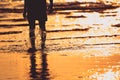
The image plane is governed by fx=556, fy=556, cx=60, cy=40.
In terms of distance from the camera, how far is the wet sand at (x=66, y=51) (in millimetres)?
10961

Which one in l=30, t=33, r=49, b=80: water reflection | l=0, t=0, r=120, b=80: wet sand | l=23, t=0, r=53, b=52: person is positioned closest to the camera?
l=30, t=33, r=49, b=80: water reflection

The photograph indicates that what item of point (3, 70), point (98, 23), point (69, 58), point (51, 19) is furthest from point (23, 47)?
point (51, 19)

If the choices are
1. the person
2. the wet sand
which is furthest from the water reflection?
the person

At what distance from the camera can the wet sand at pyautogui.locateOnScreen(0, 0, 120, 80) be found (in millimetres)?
10961

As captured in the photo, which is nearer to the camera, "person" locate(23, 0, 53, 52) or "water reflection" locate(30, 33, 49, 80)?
"water reflection" locate(30, 33, 49, 80)

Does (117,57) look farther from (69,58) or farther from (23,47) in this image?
(23,47)

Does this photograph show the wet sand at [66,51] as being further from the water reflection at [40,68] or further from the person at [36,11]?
the person at [36,11]

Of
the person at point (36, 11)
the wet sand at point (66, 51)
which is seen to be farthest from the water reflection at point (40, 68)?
the person at point (36, 11)

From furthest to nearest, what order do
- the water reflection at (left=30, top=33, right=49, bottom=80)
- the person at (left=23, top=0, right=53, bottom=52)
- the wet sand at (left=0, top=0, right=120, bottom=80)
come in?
1. the person at (left=23, top=0, right=53, bottom=52)
2. the wet sand at (left=0, top=0, right=120, bottom=80)
3. the water reflection at (left=30, top=33, right=49, bottom=80)

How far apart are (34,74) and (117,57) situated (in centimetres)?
258

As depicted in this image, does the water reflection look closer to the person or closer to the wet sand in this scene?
the wet sand

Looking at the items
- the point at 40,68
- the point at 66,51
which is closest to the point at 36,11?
the point at 66,51

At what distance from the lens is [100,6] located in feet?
91.7

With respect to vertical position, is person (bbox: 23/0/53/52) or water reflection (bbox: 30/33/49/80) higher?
person (bbox: 23/0/53/52)
